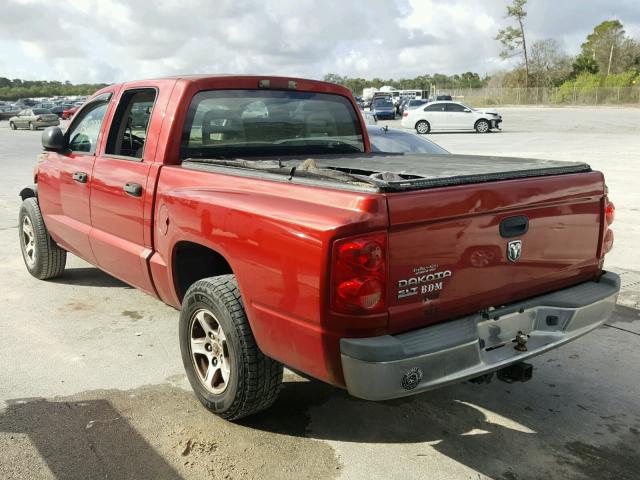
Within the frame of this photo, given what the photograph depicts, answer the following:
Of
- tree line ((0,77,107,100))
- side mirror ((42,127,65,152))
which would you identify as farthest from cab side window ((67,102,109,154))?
tree line ((0,77,107,100))

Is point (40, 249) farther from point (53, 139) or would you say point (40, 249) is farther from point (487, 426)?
point (487, 426)

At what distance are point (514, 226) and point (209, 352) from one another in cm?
176

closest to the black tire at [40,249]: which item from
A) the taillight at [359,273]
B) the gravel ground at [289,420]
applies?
the gravel ground at [289,420]

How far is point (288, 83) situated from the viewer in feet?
15.3

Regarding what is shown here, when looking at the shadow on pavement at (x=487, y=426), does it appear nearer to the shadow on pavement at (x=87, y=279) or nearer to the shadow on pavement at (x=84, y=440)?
the shadow on pavement at (x=84, y=440)

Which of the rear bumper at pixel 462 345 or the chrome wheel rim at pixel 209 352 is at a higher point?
the rear bumper at pixel 462 345

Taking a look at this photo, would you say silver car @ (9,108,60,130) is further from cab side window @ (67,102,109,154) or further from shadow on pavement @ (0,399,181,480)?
shadow on pavement @ (0,399,181,480)

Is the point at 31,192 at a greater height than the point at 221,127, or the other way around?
the point at 221,127

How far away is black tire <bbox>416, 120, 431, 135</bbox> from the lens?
30734 mm

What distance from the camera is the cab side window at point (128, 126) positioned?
441 centimetres

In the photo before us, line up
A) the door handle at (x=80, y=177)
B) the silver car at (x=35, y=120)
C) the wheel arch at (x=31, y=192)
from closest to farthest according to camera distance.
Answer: the door handle at (x=80, y=177), the wheel arch at (x=31, y=192), the silver car at (x=35, y=120)

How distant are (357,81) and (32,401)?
13947 cm

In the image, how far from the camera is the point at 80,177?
15.6 ft

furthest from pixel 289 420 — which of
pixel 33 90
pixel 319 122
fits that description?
pixel 33 90
